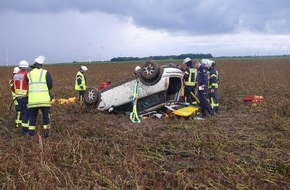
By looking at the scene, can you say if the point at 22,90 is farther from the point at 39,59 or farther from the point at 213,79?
the point at 213,79

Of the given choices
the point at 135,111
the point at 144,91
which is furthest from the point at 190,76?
the point at 135,111

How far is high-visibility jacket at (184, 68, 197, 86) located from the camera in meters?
10.3

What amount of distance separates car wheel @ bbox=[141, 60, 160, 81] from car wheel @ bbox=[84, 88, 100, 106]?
5.12 ft

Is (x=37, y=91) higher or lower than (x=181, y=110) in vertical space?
higher

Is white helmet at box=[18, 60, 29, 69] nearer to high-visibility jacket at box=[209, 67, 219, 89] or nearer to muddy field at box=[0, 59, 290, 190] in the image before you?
muddy field at box=[0, 59, 290, 190]

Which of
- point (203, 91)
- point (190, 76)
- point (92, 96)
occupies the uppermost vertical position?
point (190, 76)

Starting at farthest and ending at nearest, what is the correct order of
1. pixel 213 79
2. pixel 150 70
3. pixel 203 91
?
pixel 213 79 → pixel 203 91 → pixel 150 70

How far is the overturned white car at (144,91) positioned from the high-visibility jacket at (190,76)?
72cm

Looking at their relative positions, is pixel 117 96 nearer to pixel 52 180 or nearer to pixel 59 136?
pixel 59 136

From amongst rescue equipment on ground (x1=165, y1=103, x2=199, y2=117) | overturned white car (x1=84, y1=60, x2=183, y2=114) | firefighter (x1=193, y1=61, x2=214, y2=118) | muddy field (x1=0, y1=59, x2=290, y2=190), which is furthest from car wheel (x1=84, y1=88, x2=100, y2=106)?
firefighter (x1=193, y1=61, x2=214, y2=118)

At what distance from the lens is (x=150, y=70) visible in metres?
8.87

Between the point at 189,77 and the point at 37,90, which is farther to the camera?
the point at 189,77

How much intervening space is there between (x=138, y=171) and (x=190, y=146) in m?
1.60

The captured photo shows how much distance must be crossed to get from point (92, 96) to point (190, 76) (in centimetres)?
274
